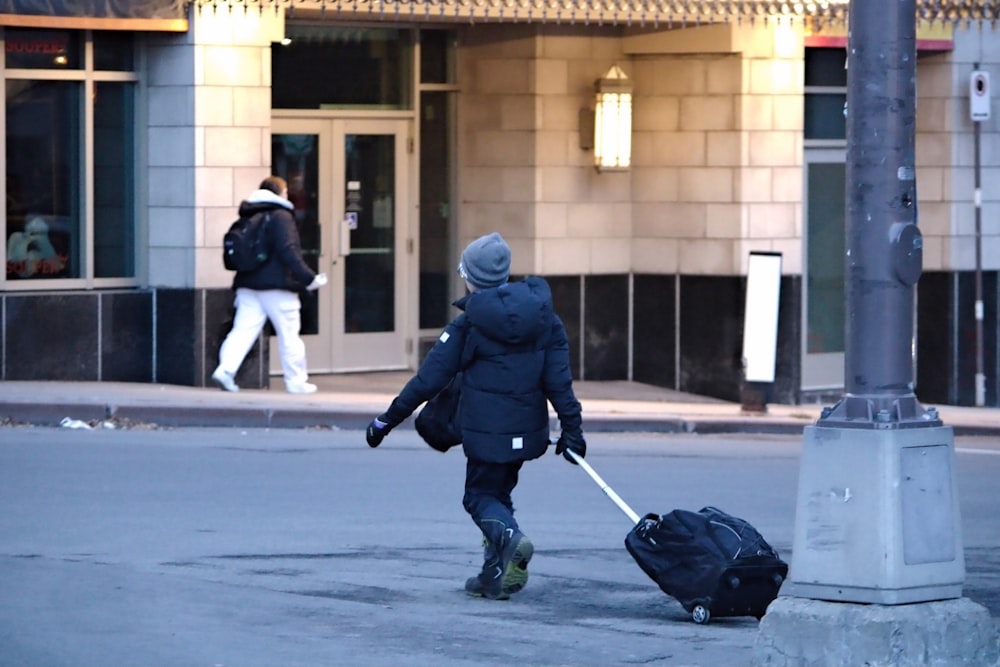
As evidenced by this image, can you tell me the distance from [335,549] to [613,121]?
9061 mm

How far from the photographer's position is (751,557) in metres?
7.93

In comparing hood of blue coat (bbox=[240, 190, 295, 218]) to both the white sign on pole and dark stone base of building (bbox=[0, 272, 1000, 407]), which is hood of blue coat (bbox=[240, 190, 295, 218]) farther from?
the white sign on pole

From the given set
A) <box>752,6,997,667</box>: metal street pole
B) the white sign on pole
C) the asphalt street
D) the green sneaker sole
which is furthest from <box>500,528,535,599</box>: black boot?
the white sign on pole

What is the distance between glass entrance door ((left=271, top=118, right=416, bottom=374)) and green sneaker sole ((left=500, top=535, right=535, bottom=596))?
9580mm

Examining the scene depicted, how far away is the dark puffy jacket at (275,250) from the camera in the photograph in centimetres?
1551

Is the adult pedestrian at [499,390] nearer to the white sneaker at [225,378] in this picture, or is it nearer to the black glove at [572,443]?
the black glove at [572,443]

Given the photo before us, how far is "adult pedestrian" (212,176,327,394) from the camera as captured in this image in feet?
51.0

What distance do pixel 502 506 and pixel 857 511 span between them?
93.3 inches

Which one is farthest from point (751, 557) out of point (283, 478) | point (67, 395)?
point (67, 395)

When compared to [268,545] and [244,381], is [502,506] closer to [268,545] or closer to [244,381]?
[268,545]

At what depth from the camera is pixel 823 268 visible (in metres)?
18.7

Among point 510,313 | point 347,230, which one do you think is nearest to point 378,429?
point 510,313

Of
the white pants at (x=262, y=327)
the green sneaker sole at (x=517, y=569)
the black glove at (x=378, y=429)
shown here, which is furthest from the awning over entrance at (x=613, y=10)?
the green sneaker sole at (x=517, y=569)

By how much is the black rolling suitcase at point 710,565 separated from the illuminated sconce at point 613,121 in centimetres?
1000
